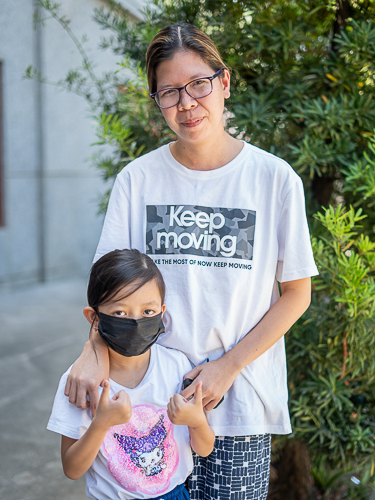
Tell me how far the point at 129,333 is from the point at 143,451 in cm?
34

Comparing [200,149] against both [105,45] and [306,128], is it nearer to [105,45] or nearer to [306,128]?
[306,128]

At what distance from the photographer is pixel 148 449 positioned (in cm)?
144

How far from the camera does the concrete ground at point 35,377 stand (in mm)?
2842

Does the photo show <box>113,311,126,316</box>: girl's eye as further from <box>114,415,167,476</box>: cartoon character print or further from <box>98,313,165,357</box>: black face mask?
<box>114,415,167,476</box>: cartoon character print

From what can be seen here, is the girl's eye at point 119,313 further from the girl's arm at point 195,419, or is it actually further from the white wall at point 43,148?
the white wall at point 43,148

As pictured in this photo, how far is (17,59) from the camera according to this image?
612cm

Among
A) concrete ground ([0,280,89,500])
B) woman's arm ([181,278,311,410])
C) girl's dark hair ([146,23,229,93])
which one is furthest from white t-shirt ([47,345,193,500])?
concrete ground ([0,280,89,500])

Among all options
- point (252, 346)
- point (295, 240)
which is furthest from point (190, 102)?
point (252, 346)

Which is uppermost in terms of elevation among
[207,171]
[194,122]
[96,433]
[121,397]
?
[194,122]

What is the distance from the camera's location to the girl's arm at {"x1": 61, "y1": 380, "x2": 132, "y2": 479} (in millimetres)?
1267

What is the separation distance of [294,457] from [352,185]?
144cm

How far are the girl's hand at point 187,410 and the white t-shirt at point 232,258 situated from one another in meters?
0.16

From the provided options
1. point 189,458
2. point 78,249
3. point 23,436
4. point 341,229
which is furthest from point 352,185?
point 78,249

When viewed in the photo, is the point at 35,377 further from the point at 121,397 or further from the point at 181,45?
the point at 181,45
